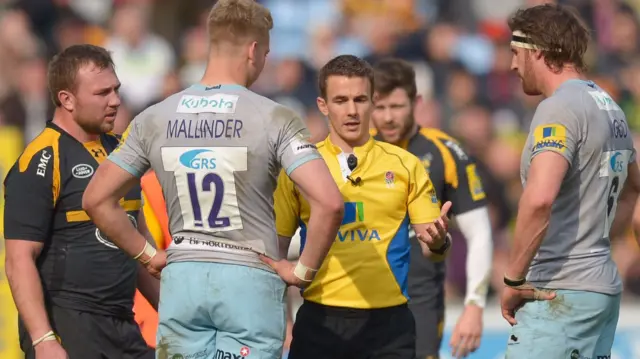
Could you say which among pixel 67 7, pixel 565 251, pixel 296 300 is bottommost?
pixel 296 300

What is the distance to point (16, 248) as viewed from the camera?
600 cm

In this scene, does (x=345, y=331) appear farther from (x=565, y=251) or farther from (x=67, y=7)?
(x=67, y=7)

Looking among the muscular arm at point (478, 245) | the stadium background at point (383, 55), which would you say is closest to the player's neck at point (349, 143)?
the muscular arm at point (478, 245)

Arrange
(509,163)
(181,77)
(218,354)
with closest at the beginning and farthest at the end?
(218,354) → (509,163) → (181,77)

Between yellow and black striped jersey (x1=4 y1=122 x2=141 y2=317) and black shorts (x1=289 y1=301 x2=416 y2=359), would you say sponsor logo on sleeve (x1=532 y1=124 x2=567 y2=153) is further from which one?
yellow and black striped jersey (x1=4 y1=122 x2=141 y2=317)

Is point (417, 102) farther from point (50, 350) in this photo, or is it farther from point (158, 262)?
point (50, 350)

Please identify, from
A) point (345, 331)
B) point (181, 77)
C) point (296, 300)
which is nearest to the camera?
point (345, 331)

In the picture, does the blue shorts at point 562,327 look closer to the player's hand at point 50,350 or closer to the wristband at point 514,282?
the wristband at point 514,282

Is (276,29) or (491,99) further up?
(276,29)

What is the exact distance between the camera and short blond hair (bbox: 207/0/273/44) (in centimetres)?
552

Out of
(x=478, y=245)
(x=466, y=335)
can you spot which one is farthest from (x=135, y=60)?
(x=466, y=335)

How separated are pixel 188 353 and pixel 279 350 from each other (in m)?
0.42

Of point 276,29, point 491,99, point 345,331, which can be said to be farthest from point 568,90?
point 276,29

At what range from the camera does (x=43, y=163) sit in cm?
609
